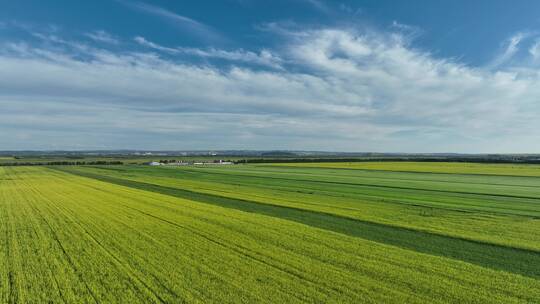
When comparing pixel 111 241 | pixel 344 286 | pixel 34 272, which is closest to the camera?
pixel 344 286

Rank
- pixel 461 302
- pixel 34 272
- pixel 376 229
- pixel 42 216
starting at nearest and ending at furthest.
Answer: pixel 461 302 → pixel 34 272 → pixel 376 229 → pixel 42 216

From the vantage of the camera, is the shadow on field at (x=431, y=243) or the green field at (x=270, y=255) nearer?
the green field at (x=270, y=255)

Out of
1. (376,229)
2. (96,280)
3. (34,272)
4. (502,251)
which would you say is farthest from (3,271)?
(502,251)

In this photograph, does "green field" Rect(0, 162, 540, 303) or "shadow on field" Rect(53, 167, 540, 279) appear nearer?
"green field" Rect(0, 162, 540, 303)

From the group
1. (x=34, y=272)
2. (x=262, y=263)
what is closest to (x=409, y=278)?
(x=262, y=263)

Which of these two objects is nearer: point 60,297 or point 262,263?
point 60,297

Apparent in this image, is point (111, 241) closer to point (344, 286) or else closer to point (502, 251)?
point (344, 286)

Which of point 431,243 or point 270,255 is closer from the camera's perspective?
point 270,255

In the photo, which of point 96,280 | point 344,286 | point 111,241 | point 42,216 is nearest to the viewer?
point 344,286

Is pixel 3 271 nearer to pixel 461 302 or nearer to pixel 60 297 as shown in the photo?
pixel 60 297
